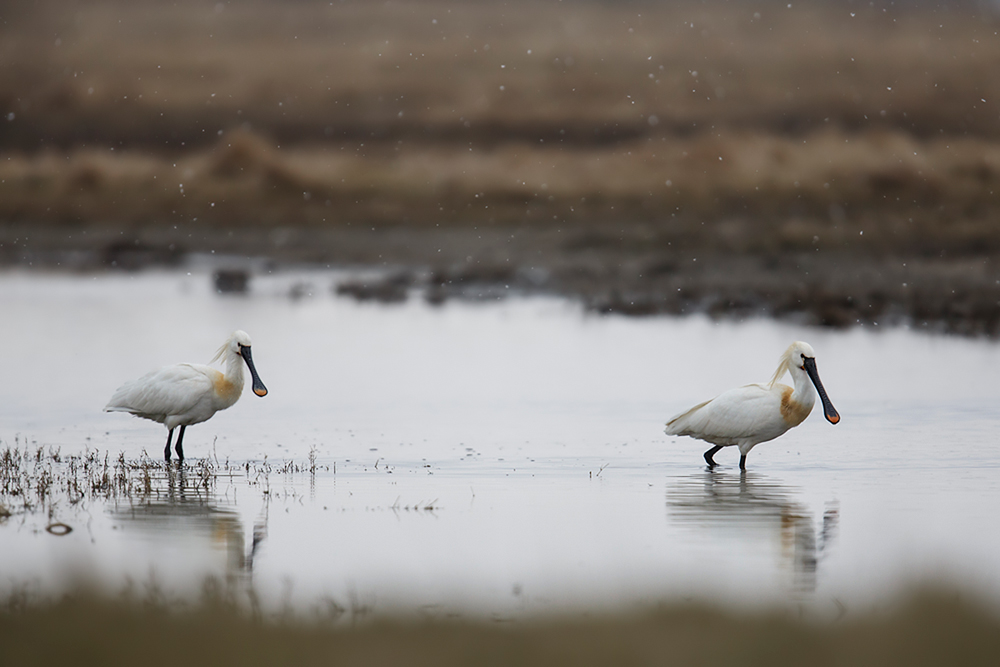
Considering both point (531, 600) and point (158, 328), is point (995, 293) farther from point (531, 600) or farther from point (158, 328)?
point (531, 600)

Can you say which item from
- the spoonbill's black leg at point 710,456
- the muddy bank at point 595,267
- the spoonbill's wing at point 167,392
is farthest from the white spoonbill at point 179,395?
the muddy bank at point 595,267

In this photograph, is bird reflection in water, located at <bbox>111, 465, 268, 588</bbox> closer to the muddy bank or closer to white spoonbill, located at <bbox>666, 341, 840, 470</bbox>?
white spoonbill, located at <bbox>666, 341, 840, 470</bbox>

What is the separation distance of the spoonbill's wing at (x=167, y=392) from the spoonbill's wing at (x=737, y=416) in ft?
14.8

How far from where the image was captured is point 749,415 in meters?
12.5

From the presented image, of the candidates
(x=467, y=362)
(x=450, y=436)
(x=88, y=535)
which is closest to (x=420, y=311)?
(x=467, y=362)

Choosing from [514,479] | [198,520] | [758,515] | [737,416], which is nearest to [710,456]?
[737,416]

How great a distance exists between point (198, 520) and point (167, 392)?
3143mm

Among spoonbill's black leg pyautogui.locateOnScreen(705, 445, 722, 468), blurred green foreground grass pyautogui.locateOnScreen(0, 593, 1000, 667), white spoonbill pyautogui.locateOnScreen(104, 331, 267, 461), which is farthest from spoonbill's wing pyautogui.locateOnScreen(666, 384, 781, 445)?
blurred green foreground grass pyautogui.locateOnScreen(0, 593, 1000, 667)

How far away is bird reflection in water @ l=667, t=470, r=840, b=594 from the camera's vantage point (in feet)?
29.0

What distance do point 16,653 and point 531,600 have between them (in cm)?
273

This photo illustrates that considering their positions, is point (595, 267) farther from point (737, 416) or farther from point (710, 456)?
point (737, 416)

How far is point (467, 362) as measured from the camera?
75.5 ft

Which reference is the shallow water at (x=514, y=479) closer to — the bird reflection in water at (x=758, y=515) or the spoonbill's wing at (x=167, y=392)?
the bird reflection in water at (x=758, y=515)

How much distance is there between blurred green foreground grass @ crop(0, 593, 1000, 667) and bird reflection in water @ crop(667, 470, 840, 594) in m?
1.05
